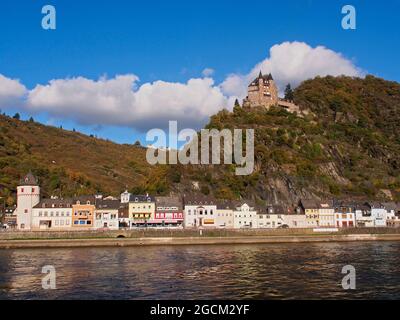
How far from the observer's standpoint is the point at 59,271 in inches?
1442

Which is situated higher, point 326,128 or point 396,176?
point 326,128

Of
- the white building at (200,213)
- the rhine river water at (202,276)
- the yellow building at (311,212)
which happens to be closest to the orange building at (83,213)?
the white building at (200,213)

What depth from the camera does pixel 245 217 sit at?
89125 mm

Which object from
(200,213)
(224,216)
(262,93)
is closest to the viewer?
(200,213)

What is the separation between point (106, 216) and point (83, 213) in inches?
161

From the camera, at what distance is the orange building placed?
80.8 meters

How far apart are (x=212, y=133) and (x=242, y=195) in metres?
22.0

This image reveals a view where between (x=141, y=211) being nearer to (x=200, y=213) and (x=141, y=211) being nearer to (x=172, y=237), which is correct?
(x=200, y=213)

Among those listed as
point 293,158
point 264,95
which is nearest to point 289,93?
point 264,95

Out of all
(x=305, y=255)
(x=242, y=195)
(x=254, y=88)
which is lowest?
(x=305, y=255)

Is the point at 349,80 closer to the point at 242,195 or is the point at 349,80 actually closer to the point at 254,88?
the point at 254,88

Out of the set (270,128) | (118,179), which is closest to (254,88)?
(270,128)

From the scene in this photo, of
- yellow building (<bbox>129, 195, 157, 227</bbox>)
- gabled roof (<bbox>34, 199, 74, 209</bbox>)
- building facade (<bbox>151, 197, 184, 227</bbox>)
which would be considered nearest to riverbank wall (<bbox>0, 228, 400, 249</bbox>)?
gabled roof (<bbox>34, 199, 74, 209</bbox>)

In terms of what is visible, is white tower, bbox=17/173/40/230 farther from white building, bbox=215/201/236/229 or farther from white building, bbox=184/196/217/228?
white building, bbox=215/201/236/229
